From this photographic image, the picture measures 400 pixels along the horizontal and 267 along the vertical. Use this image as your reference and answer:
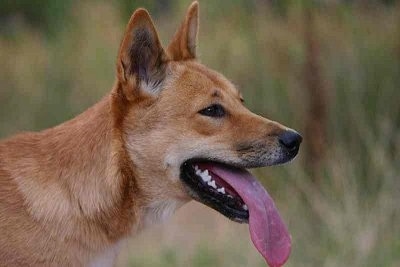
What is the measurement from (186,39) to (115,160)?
95 cm

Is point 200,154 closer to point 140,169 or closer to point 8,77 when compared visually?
point 140,169

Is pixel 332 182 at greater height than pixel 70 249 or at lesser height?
lesser

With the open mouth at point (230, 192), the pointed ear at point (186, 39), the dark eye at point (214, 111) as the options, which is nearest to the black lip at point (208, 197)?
the open mouth at point (230, 192)

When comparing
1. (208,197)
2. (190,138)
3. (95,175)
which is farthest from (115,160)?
(208,197)

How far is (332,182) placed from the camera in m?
9.65

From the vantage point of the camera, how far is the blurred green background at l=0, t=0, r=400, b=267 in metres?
8.91

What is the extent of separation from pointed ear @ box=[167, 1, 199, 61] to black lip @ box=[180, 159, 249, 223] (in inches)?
28.7

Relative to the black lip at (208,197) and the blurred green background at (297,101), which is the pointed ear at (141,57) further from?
the blurred green background at (297,101)

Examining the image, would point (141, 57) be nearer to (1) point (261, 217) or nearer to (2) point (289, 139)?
(2) point (289, 139)

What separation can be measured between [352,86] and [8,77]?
417cm

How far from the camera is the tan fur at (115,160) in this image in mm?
5516

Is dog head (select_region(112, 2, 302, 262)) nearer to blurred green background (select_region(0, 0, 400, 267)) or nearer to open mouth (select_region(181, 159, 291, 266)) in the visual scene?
open mouth (select_region(181, 159, 291, 266))

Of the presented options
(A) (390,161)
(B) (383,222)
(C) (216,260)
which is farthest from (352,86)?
(C) (216,260)

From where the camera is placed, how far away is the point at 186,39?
20.4 ft
